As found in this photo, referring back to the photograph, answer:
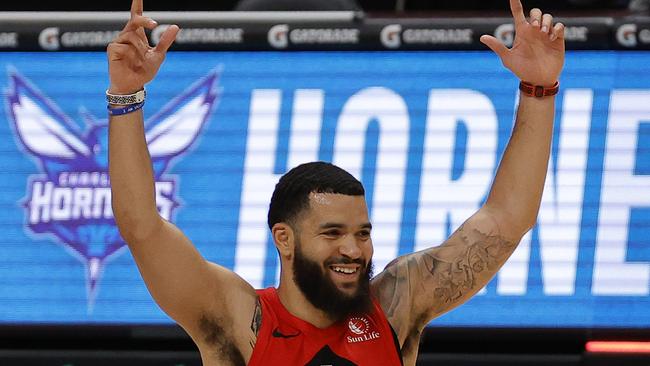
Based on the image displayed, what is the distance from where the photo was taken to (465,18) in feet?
20.9

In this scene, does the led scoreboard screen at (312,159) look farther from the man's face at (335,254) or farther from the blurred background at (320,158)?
the man's face at (335,254)

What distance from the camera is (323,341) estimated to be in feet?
14.3

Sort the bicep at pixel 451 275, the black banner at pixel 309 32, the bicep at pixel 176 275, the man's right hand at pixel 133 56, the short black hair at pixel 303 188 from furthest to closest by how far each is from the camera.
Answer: the black banner at pixel 309 32, the bicep at pixel 451 275, the short black hair at pixel 303 188, the bicep at pixel 176 275, the man's right hand at pixel 133 56

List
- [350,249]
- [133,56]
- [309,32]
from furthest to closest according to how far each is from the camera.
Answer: [309,32] < [350,249] < [133,56]

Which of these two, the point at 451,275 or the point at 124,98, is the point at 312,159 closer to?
the point at 451,275

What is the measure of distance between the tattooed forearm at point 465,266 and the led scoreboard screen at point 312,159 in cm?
177

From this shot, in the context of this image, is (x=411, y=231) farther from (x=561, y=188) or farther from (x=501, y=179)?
(x=501, y=179)

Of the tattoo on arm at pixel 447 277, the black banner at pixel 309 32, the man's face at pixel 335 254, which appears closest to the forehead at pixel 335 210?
the man's face at pixel 335 254

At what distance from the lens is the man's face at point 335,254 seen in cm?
425

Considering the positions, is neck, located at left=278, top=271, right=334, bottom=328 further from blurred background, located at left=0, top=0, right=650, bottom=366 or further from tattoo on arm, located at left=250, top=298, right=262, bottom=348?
blurred background, located at left=0, top=0, right=650, bottom=366

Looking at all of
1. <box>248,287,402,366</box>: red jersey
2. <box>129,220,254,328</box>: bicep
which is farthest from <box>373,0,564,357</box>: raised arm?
<box>129,220,254,328</box>: bicep

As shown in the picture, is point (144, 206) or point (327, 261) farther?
point (327, 261)

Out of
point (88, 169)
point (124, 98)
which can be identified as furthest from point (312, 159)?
point (124, 98)

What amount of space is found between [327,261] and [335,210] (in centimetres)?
17
